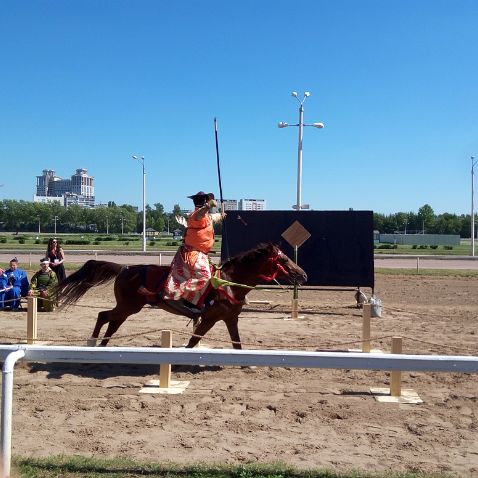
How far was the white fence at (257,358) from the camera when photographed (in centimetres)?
433

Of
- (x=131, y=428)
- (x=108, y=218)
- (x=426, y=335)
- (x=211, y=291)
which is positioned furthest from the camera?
(x=108, y=218)

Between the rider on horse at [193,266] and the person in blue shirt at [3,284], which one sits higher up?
the rider on horse at [193,266]

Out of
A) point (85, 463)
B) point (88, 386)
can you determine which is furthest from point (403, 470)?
point (88, 386)

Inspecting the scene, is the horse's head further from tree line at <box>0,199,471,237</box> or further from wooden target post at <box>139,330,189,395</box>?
tree line at <box>0,199,471,237</box>

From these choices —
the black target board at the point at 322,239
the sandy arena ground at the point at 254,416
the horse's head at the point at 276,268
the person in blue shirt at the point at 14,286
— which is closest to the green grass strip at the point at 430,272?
the black target board at the point at 322,239

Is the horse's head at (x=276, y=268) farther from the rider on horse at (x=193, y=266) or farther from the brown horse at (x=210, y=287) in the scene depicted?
the rider on horse at (x=193, y=266)

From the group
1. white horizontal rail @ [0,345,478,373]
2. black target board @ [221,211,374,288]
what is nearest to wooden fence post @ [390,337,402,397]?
white horizontal rail @ [0,345,478,373]

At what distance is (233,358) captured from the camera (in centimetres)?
438

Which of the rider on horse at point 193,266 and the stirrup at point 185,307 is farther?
the stirrup at point 185,307

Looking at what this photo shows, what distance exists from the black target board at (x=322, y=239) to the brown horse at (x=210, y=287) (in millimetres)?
6471

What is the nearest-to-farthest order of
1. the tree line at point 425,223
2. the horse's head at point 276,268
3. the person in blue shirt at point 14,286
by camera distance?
the horse's head at point 276,268 < the person in blue shirt at point 14,286 < the tree line at point 425,223

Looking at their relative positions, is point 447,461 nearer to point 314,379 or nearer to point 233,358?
point 233,358

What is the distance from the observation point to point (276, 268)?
880 centimetres

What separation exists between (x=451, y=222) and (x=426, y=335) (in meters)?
92.6
